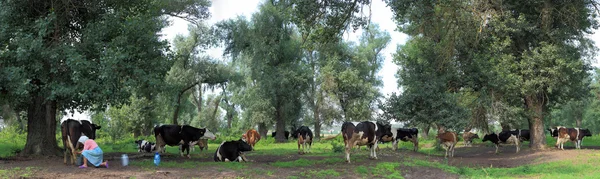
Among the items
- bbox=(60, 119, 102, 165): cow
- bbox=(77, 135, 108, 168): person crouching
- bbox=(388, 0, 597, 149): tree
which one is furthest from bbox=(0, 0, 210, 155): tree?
bbox=(388, 0, 597, 149): tree

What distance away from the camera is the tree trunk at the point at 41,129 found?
57.2 feet

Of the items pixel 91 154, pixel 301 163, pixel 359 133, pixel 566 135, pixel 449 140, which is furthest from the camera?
pixel 566 135

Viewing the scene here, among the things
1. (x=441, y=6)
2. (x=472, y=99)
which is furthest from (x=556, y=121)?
(x=441, y=6)

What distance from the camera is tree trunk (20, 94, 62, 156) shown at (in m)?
17.4

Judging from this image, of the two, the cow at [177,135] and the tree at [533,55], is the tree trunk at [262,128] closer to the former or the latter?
the tree at [533,55]

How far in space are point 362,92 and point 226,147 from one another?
29.4 metres

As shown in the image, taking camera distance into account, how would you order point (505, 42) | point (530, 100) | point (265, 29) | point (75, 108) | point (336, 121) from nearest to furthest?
1. point (75, 108)
2. point (505, 42)
3. point (530, 100)
4. point (265, 29)
5. point (336, 121)

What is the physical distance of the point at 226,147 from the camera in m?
16.8

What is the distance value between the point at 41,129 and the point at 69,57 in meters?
5.02

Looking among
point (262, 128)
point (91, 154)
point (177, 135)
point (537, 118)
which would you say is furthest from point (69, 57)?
point (262, 128)

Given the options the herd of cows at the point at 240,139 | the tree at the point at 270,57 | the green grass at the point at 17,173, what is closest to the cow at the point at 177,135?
the herd of cows at the point at 240,139

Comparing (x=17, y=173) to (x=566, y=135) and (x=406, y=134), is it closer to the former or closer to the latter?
(x=406, y=134)

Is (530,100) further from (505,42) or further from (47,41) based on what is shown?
(47,41)

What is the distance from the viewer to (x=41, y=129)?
17.7 metres
